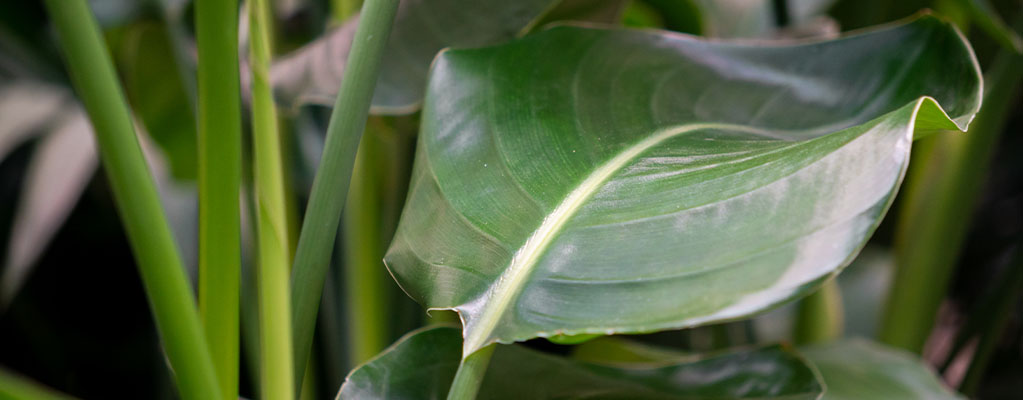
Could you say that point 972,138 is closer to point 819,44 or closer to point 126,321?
point 819,44

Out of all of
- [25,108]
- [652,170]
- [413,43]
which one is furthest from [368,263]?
[25,108]

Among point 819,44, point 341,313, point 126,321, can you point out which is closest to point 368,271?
point 341,313

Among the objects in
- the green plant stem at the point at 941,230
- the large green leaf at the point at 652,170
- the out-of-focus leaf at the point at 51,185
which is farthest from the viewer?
the out-of-focus leaf at the point at 51,185

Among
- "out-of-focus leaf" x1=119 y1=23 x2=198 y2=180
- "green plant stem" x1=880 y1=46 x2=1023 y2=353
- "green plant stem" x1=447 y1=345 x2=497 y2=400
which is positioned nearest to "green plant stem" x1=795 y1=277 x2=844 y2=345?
"green plant stem" x1=880 y1=46 x2=1023 y2=353

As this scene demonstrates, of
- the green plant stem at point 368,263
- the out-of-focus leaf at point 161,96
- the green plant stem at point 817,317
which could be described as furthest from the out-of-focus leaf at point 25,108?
the green plant stem at point 817,317

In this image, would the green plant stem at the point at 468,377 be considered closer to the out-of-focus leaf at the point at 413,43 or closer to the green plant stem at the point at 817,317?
the out-of-focus leaf at the point at 413,43

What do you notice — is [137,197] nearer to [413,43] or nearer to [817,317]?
[413,43]

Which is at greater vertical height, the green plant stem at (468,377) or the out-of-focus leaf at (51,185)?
the green plant stem at (468,377)

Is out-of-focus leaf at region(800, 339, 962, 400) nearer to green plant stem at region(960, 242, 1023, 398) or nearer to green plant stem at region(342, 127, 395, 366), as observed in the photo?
green plant stem at region(960, 242, 1023, 398)

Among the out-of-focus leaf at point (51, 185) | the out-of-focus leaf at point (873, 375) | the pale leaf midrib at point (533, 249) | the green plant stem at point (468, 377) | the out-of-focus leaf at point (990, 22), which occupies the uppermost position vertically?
the out-of-focus leaf at point (990, 22)
